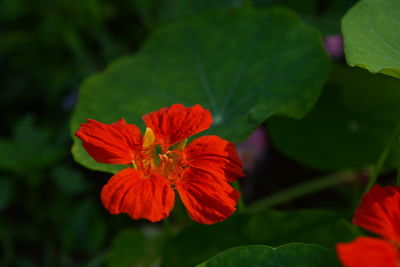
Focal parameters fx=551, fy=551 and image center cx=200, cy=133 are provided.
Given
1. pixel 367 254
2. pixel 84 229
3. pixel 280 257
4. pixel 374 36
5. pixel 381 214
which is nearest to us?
pixel 367 254

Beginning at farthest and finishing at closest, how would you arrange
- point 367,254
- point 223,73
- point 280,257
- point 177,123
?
1. point 223,73
2. point 177,123
3. point 280,257
4. point 367,254

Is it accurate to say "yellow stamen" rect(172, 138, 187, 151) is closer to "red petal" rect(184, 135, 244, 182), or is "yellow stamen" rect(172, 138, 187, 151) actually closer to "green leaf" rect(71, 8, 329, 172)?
"red petal" rect(184, 135, 244, 182)

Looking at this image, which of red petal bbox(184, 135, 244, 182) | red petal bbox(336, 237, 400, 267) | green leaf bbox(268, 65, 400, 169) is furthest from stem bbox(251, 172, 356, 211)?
red petal bbox(336, 237, 400, 267)

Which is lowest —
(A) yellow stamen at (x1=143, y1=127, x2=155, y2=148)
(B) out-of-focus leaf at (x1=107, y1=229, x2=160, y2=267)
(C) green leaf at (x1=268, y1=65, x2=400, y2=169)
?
(B) out-of-focus leaf at (x1=107, y1=229, x2=160, y2=267)

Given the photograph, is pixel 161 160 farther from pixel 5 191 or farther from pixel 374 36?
pixel 5 191

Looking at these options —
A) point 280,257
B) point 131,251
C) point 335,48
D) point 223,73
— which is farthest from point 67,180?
point 335,48
